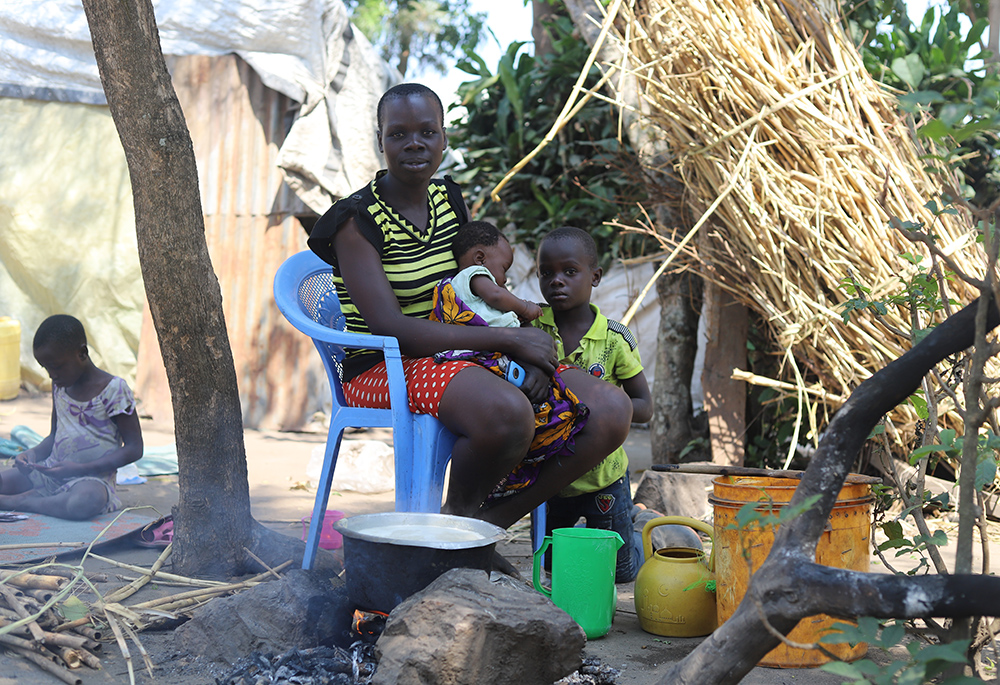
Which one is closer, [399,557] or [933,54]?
[399,557]

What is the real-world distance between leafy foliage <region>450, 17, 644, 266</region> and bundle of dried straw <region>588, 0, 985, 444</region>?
1814mm

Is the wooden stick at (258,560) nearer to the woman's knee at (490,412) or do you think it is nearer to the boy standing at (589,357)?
the woman's knee at (490,412)

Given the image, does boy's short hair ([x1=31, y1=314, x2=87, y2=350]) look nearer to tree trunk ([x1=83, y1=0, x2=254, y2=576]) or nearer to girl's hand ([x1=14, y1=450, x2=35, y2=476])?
girl's hand ([x1=14, y1=450, x2=35, y2=476])

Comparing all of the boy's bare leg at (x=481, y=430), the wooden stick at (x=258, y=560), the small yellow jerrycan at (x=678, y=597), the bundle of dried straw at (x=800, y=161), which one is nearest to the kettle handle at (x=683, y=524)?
the small yellow jerrycan at (x=678, y=597)

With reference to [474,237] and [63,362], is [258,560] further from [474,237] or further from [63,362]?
[63,362]

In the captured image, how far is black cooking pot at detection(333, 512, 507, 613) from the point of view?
5.59ft

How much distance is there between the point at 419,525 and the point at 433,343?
519 mm

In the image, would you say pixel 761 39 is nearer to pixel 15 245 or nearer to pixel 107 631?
pixel 107 631

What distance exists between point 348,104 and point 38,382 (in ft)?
10.4

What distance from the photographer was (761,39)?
11.4 ft

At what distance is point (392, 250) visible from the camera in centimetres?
234

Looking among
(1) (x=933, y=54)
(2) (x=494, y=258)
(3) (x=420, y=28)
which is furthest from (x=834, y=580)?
(3) (x=420, y=28)

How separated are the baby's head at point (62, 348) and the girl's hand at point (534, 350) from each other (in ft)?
6.28

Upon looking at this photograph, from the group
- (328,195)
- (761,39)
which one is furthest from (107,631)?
(328,195)
